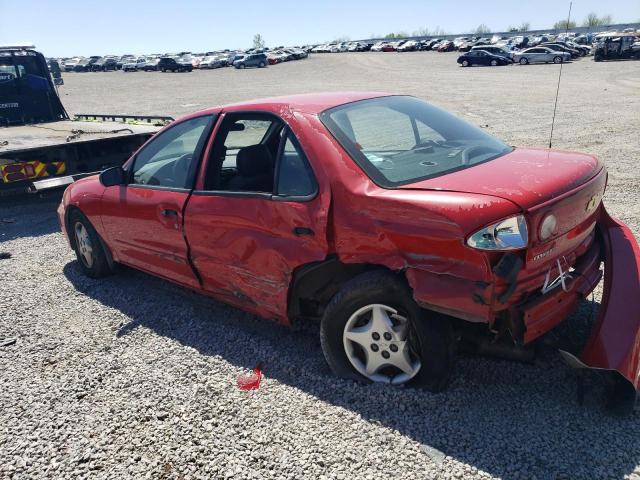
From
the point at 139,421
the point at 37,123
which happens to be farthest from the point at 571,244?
the point at 37,123

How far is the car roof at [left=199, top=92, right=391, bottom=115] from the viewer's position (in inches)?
136

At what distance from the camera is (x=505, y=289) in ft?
8.49

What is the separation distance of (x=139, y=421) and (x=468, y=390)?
1.91 m

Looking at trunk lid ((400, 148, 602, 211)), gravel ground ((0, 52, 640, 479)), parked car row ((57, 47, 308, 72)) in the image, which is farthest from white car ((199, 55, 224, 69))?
trunk lid ((400, 148, 602, 211))

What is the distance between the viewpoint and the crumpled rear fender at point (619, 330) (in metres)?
2.74

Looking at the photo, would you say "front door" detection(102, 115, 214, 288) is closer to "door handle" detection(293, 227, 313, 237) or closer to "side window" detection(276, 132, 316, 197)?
"side window" detection(276, 132, 316, 197)

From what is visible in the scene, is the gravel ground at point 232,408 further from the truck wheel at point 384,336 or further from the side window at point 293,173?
the side window at point 293,173

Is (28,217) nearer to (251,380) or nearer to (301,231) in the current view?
(251,380)

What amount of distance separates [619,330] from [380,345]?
127cm

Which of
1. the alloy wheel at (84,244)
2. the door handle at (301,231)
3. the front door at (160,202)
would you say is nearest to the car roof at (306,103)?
the front door at (160,202)

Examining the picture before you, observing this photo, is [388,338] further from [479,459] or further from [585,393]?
[585,393]

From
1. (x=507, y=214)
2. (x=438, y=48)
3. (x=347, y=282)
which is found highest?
(x=507, y=214)

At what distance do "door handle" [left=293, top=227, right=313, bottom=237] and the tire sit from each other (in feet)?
8.79

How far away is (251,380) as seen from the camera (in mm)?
3422
